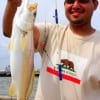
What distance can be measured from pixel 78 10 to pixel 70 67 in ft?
2.16

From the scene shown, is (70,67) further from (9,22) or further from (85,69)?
(9,22)

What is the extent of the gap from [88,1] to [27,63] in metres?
1.05

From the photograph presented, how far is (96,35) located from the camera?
211 inches

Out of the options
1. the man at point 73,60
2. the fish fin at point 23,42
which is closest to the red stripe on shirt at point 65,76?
the man at point 73,60

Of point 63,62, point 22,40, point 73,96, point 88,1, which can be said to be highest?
point 88,1

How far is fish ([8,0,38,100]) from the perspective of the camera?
491cm

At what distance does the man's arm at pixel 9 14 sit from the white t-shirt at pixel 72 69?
41cm

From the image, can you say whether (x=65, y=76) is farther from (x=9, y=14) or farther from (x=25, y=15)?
(x=9, y=14)

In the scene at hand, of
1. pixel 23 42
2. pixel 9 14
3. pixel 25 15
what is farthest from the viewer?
pixel 9 14

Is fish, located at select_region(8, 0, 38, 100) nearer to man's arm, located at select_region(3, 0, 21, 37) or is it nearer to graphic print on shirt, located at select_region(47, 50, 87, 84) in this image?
man's arm, located at select_region(3, 0, 21, 37)

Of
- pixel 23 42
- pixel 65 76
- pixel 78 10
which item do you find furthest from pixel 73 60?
pixel 23 42

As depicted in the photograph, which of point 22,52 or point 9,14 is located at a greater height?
point 9,14

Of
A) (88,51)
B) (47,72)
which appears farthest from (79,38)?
(47,72)

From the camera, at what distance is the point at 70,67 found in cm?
529
